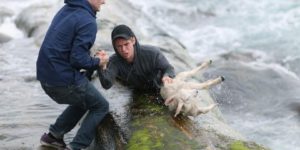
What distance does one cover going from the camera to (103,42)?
422 inches

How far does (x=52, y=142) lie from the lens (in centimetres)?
661

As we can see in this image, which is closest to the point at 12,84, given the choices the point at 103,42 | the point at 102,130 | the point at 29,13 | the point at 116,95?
the point at 103,42

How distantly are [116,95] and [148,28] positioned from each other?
8186 millimetres

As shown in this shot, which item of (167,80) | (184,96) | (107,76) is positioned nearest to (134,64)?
(107,76)

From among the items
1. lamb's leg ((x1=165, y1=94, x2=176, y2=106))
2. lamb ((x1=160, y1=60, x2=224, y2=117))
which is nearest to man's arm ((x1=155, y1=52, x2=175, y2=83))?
lamb ((x1=160, y1=60, x2=224, y2=117))

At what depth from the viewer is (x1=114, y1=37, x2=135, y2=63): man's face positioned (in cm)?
633

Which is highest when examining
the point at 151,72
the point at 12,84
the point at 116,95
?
the point at 151,72

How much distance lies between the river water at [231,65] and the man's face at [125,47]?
1.38m

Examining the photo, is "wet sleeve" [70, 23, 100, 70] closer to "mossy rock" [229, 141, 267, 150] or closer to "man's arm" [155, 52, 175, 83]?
"man's arm" [155, 52, 175, 83]

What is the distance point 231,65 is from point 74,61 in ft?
25.8

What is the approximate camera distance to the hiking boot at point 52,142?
659cm

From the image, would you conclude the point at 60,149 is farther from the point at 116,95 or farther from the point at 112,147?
the point at 116,95

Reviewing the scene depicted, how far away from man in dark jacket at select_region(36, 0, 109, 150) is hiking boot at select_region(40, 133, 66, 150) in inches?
16.1

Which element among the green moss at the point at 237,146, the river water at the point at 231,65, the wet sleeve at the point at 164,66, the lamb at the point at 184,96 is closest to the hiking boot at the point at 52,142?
the river water at the point at 231,65
